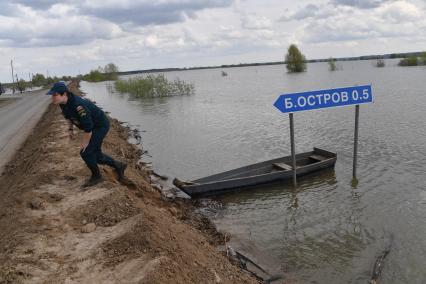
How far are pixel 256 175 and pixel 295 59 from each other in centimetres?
8972

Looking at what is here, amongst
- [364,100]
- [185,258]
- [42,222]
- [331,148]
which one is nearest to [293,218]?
[364,100]

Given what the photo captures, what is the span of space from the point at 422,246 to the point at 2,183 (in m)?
10.8

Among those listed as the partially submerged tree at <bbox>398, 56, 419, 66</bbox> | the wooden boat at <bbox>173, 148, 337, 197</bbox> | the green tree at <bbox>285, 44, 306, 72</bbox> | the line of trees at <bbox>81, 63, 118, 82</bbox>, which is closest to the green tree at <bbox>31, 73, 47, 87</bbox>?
the line of trees at <bbox>81, 63, 118, 82</bbox>

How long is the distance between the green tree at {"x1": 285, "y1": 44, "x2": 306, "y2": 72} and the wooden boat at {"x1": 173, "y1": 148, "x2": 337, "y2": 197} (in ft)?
283

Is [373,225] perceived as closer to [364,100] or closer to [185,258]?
[364,100]

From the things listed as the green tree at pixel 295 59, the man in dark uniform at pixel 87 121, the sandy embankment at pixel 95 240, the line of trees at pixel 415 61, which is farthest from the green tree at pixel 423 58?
the man in dark uniform at pixel 87 121

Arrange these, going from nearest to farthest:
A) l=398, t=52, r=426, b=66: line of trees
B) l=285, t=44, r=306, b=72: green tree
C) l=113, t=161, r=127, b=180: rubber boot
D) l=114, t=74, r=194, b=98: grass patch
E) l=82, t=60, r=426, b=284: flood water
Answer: l=82, t=60, r=426, b=284: flood water, l=113, t=161, r=127, b=180: rubber boot, l=114, t=74, r=194, b=98: grass patch, l=398, t=52, r=426, b=66: line of trees, l=285, t=44, r=306, b=72: green tree

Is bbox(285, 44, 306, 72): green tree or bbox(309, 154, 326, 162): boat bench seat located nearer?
bbox(309, 154, 326, 162): boat bench seat

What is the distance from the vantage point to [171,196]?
12.3m

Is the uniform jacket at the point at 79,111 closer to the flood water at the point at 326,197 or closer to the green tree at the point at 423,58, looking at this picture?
the flood water at the point at 326,197

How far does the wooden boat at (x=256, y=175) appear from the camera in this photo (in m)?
12.0

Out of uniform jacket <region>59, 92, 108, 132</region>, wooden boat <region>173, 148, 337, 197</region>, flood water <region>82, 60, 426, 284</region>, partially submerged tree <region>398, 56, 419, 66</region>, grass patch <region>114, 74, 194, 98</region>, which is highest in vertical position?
uniform jacket <region>59, 92, 108, 132</region>

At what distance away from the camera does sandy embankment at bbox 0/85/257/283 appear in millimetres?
5367

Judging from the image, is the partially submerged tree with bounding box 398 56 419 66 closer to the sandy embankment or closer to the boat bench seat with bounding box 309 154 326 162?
the boat bench seat with bounding box 309 154 326 162
